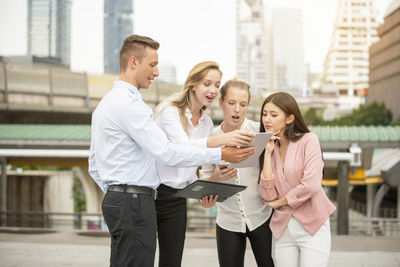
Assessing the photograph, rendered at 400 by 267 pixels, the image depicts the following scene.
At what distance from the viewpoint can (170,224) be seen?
2.92 metres

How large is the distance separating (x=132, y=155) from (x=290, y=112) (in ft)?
3.01

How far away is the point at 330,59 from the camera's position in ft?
483

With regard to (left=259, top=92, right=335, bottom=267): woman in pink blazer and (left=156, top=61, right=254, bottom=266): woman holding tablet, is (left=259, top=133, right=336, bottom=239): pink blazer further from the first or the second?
(left=156, top=61, right=254, bottom=266): woman holding tablet

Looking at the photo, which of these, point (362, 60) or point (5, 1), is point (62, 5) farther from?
point (362, 60)

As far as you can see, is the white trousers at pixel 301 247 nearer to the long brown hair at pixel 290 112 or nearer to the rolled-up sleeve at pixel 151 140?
the long brown hair at pixel 290 112

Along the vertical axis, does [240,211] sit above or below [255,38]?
below

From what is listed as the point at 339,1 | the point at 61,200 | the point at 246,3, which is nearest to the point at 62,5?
the point at 246,3

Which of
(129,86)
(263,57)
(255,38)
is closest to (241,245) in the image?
(129,86)

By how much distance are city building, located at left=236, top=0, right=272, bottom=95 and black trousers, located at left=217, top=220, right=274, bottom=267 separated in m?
182

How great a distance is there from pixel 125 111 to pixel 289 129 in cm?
95

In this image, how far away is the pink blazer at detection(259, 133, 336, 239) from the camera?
2662 mm

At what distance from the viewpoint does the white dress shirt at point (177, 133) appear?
9.23ft

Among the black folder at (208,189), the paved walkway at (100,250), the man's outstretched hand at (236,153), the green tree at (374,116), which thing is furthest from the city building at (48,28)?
the man's outstretched hand at (236,153)

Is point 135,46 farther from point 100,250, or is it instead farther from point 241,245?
point 100,250
